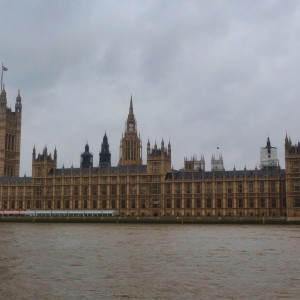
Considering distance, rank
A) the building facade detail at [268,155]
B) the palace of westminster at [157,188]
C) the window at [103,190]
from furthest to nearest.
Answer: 1. the building facade detail at [268,155]
2. the window at [103,190]
3. the palace of westminster at [157,188]

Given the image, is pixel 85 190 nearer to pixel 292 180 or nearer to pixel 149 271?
pixel 292 180

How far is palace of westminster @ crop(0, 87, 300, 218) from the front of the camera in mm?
115375

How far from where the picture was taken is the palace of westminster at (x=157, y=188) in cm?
11538

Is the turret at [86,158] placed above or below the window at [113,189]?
above

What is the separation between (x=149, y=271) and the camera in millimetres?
33562

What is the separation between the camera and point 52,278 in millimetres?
30906

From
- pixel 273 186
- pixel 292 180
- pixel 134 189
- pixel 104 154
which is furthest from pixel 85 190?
pixel 292 180

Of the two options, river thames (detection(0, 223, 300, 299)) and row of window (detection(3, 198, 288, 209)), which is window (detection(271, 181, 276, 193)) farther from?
river thames (detection(0, 223, 300, 299))

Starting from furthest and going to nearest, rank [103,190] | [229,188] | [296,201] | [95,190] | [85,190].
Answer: [85,190] → [95,190] → [103,190] → [229,188] → [296,201]

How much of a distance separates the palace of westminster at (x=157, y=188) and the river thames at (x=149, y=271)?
6533 cm

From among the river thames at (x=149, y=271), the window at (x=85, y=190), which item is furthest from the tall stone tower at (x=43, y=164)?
the river thames at (x=149, y=271)

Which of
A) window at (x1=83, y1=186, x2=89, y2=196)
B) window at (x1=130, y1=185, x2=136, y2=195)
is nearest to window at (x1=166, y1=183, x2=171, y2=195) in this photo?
window at (x1=130, y1=185, x2=136, y2=195)

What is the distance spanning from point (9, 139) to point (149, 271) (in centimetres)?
13316

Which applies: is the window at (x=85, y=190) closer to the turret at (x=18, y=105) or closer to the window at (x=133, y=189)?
the window at (x=133, y=189)
